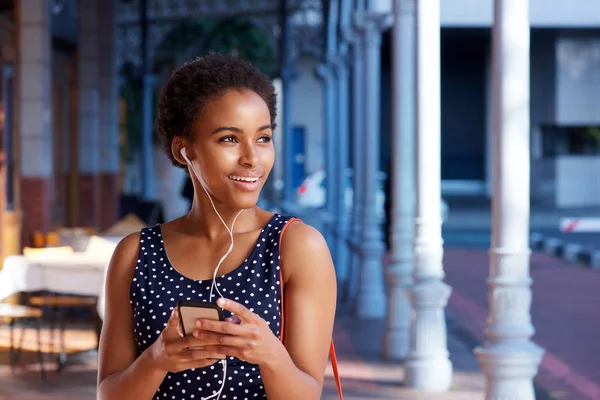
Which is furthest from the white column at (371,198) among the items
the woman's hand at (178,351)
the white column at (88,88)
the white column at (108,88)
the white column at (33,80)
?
the woman's hand at (178,351)

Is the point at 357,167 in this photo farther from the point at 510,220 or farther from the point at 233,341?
the point at 233,341

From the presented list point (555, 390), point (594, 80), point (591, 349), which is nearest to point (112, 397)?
point (555, 390)

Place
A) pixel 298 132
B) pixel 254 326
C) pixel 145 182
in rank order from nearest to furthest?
pixel 254 326, pixel 145 182, pixel 298 132

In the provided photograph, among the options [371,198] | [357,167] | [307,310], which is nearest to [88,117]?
[357,167]

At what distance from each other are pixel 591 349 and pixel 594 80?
2388 cm

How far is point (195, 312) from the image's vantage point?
1.84 meters

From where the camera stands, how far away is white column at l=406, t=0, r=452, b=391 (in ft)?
23.7

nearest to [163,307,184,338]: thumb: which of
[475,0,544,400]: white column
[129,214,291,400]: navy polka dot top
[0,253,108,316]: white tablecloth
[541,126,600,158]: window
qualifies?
[129,214,291,400]: navy polka dot top

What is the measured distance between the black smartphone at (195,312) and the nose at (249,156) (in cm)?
33

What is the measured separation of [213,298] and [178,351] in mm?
212

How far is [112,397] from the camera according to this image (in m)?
2.13

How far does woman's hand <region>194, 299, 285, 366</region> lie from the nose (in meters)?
0.32

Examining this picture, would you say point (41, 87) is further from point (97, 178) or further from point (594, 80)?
point (594, 80)

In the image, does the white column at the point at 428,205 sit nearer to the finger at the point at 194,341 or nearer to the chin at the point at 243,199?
the chin at the point at 243,199
